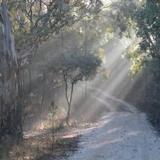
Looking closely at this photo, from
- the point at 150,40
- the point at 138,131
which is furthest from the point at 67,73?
the point at 138,131

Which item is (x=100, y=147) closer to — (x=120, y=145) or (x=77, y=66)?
(x=120, y=145)

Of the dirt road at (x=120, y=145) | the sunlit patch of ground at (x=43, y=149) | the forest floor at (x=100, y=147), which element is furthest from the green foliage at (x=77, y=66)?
the sunlit patch of ground at (x=43, y=149)

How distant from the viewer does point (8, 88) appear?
2042 cm

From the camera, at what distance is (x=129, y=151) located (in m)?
17.8

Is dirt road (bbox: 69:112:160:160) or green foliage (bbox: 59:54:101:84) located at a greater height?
green foliage (bbox: 59:54:101:84)

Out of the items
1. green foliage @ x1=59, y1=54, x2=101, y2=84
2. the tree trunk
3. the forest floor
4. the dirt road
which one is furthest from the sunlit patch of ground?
green foliage @ x1=59, y1=54, x2=101, y2=84

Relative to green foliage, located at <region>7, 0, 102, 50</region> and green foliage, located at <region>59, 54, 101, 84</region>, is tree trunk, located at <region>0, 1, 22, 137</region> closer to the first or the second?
Result: green foliage, located at <region>7, 0, 102, 50</region>

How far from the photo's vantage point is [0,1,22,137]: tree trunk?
66.1ft

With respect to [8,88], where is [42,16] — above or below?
above

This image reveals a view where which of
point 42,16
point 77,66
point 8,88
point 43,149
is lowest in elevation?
point 43,149

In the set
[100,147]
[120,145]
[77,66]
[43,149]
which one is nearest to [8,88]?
[43,149]

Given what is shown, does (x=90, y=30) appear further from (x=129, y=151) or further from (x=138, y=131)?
(x=129, y=151)

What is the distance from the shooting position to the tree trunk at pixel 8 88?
66.1ft

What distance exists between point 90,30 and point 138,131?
22.7 m
